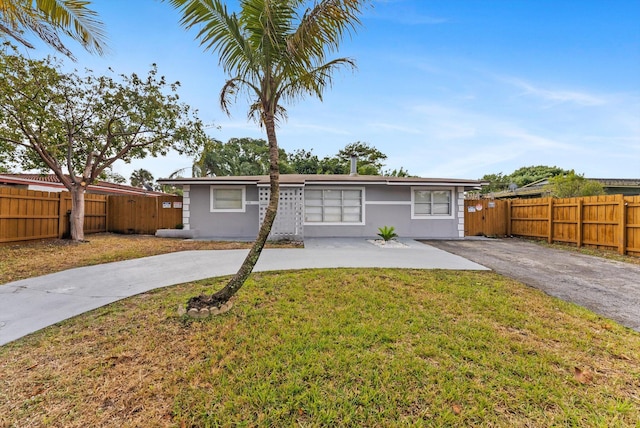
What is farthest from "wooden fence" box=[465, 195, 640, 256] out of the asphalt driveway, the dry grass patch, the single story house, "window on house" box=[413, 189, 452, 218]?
the dry grass patch

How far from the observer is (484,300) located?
4121 mm

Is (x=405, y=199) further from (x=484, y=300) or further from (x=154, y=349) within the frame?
(x=154, y=349)

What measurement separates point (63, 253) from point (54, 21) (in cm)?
603

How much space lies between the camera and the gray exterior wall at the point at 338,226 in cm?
1169

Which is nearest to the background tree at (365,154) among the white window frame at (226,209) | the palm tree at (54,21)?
the white window frame at (226,209)

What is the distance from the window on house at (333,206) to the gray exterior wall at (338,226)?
23 cm

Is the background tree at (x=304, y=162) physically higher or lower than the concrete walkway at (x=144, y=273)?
higher

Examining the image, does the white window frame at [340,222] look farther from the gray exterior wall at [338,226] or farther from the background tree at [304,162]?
the background tree at [304,162]

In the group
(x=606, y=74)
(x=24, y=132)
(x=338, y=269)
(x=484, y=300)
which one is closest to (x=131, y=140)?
(x=24, y=132)

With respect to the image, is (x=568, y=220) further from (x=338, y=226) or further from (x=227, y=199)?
(x=227, y=199)

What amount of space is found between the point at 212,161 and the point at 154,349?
973 inches

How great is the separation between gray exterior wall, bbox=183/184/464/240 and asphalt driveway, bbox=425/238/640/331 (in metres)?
3.17

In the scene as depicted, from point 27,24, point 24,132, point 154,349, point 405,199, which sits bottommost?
point 154,349

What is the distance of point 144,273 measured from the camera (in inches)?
221
